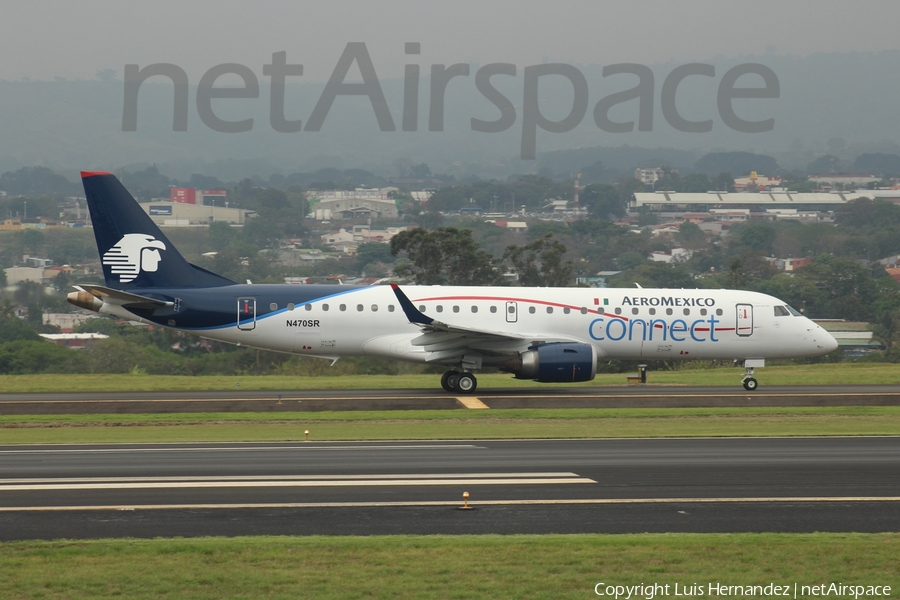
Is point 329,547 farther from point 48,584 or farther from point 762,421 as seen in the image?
point 762,421

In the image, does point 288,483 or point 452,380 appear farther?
point 452,380

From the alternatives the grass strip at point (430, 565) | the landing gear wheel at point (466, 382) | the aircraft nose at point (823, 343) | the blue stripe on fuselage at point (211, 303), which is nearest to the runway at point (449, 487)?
the grass strip at point (430, 565)

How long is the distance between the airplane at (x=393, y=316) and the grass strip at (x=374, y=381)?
8.58 feet

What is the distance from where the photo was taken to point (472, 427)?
25594 mm

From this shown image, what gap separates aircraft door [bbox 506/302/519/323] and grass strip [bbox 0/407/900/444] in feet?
16.9

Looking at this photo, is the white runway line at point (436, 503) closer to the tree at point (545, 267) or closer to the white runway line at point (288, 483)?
the white runway line at point (288, 483)

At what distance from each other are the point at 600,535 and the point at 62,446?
13.4 m

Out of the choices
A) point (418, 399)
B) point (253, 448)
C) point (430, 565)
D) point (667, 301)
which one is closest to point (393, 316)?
point (418, 399)

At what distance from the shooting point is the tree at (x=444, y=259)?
62875mm

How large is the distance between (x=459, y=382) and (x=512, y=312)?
274 cm

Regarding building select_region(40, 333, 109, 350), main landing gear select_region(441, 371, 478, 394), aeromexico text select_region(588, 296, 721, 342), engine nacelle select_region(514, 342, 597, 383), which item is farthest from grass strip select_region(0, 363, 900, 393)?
building select_region(40, 333, 109, 350)

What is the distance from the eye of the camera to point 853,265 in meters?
90.9

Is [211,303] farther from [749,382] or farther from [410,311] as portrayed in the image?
[749,382]

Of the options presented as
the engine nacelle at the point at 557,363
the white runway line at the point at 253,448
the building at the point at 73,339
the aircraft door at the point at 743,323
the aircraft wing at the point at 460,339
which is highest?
the aircraft door at the point at 743,323
